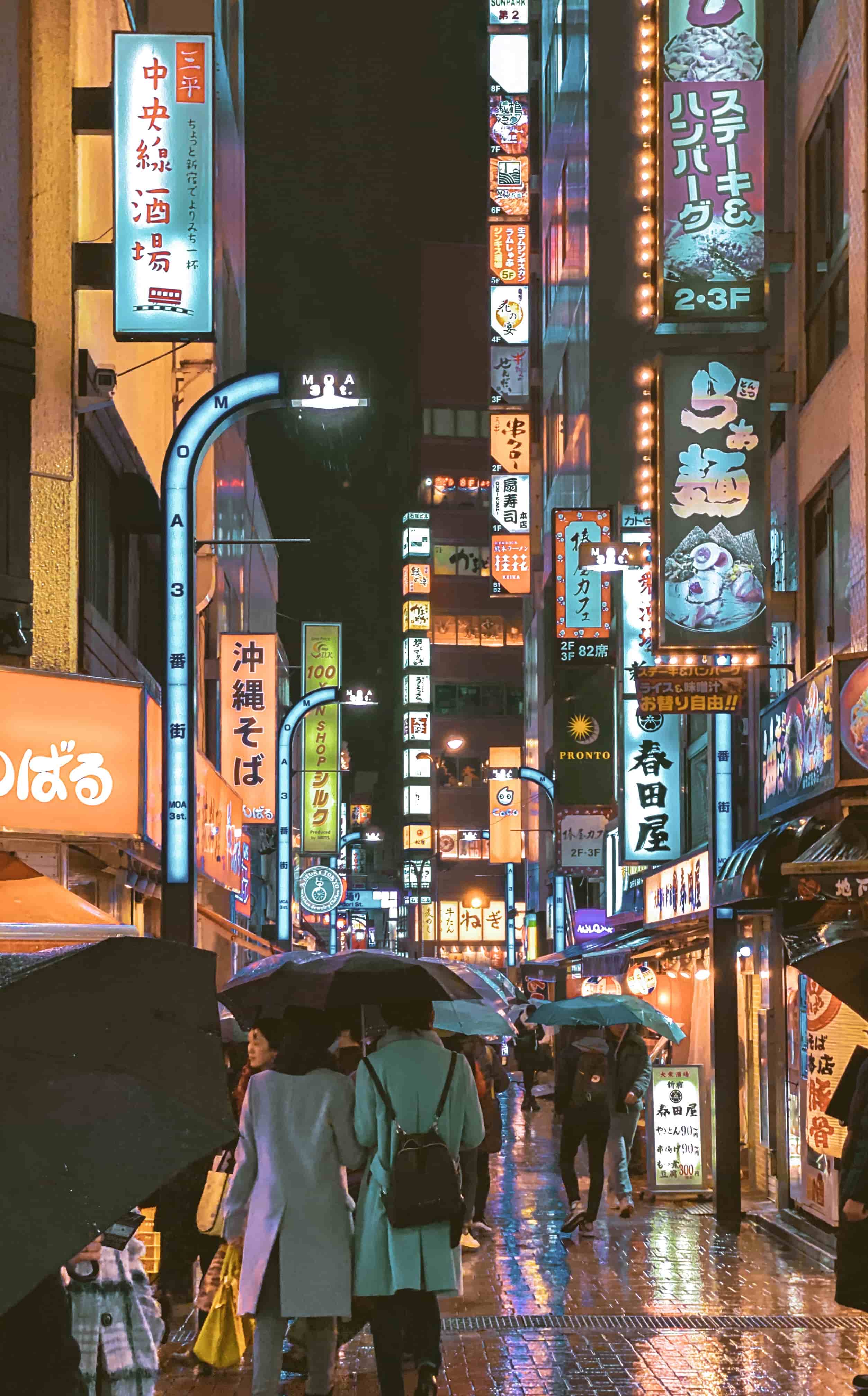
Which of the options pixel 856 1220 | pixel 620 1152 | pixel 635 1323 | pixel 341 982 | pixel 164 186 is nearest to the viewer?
pixel 856 1220

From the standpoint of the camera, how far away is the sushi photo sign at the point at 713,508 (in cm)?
1434

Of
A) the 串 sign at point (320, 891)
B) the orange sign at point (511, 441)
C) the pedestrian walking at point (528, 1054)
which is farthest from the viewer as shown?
the orange sign at point (511, 441)

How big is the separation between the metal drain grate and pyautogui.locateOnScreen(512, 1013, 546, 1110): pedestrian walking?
60.3 ft

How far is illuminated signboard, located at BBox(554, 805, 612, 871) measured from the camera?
3875 centimetres

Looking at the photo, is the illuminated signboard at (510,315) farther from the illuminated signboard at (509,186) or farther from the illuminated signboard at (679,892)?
the illuminated signboard at (679,892)

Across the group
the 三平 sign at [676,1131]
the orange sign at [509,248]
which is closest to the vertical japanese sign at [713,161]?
the 三平 sign at [676,1131]

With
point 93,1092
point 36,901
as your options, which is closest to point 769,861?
point 36,901

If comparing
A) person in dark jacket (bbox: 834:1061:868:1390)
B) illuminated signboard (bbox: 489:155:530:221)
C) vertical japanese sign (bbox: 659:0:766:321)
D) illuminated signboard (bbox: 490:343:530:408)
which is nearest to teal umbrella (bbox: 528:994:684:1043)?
vertical japanese sign (bbox: 659:0:766:321)

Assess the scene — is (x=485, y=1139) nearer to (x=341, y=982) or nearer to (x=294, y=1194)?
(x=341, y=982)

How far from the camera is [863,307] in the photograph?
13.6 metres

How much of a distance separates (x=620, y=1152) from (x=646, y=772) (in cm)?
1057

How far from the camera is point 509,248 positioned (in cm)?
5178

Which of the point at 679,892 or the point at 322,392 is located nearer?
the point at 322,392

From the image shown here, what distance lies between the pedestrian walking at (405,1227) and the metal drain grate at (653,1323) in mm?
2824
